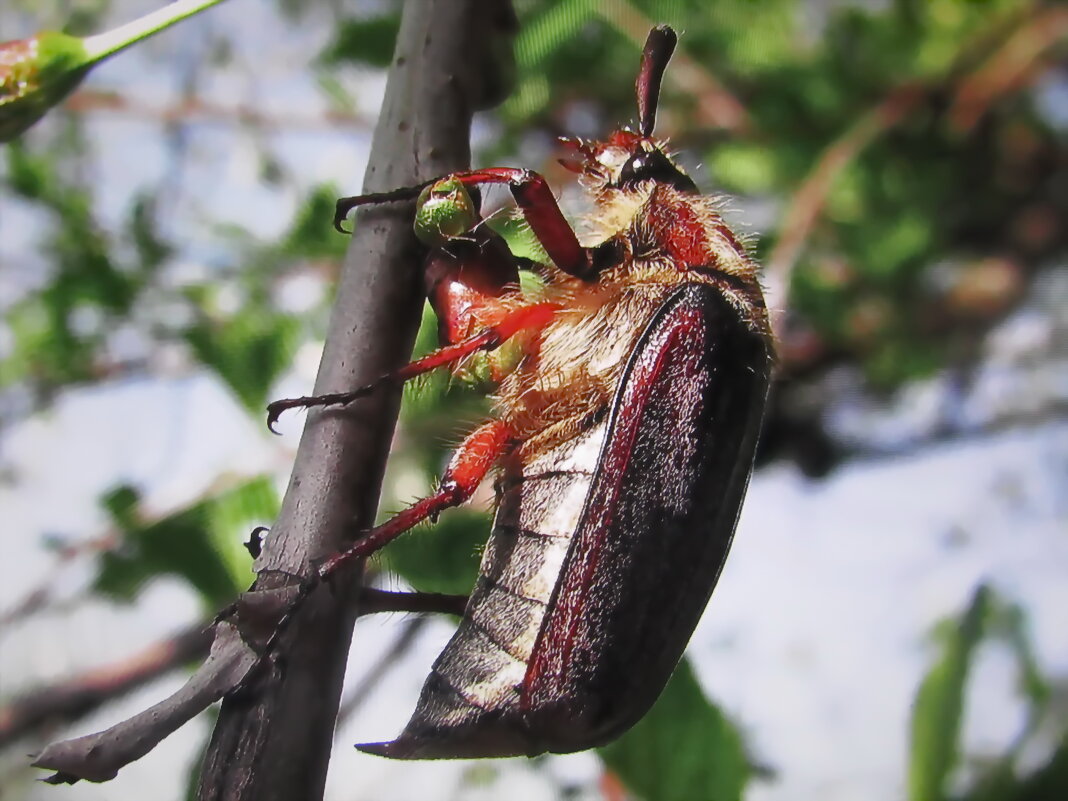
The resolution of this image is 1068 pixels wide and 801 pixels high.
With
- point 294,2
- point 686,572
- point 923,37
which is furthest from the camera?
point 923,37

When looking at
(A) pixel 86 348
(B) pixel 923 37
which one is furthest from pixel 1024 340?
(A) pixel 86 348

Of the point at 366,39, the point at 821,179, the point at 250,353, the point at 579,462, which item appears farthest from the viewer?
the point at 821,179

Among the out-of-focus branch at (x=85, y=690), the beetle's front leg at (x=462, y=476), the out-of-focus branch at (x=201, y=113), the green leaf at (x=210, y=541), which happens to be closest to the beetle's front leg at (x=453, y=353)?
the beetle's front leg at (x=462, y=476)

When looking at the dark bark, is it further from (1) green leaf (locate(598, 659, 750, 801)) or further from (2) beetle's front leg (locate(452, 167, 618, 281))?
(1) green leaf (locate(598, 659, 750, 801))

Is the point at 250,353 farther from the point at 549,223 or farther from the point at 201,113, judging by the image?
the point at 201,113

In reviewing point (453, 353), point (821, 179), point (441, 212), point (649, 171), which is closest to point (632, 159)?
point (649, 171)

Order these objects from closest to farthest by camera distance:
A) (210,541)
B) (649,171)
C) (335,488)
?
(335,488), (649,171), (210,541)

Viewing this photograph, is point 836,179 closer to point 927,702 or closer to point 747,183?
point 747,183

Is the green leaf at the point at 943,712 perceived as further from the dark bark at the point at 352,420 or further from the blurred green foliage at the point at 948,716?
the dark bark at the point at 352,420
